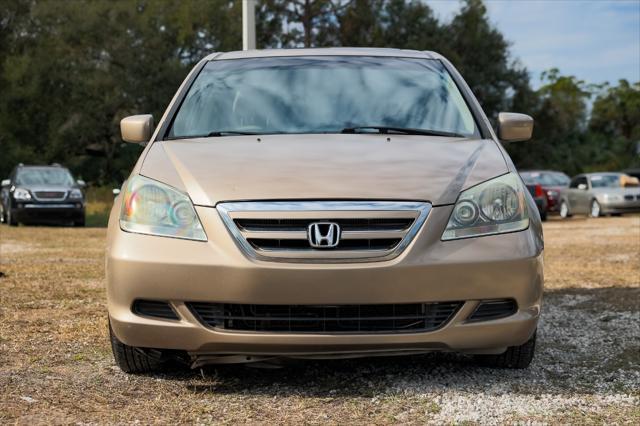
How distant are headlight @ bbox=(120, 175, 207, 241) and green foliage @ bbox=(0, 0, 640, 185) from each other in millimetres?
36691

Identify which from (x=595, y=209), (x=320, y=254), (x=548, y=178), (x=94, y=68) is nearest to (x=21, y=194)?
(x=595, y=209)

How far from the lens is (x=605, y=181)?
26828 mm

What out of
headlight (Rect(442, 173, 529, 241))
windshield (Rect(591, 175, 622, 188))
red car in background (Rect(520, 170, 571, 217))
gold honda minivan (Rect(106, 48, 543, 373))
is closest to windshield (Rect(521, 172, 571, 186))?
red car in background (Rect(520, 170, 571, 217))

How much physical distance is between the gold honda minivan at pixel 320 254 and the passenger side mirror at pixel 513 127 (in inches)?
32.8

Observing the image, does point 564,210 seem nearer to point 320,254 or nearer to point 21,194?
point 21,194

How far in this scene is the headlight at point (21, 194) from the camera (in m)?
22.7

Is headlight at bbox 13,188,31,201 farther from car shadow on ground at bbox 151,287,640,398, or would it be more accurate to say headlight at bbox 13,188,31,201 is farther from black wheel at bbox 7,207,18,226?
car shadow on ground at bbox 151,287,640,398

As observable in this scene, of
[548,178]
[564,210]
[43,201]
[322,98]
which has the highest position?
[322,98]

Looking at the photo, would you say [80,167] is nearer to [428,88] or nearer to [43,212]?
[43,212]

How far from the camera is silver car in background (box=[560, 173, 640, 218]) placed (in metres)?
26.0

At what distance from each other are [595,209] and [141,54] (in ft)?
78.9

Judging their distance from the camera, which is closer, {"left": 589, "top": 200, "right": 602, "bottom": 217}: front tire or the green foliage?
{"left": 589, "top": 200, "right": 602, "bottom": 217}: front tire

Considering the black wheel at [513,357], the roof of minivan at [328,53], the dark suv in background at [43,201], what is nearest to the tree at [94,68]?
the dark suv in background at [43,201]

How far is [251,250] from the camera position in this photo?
3771mm
